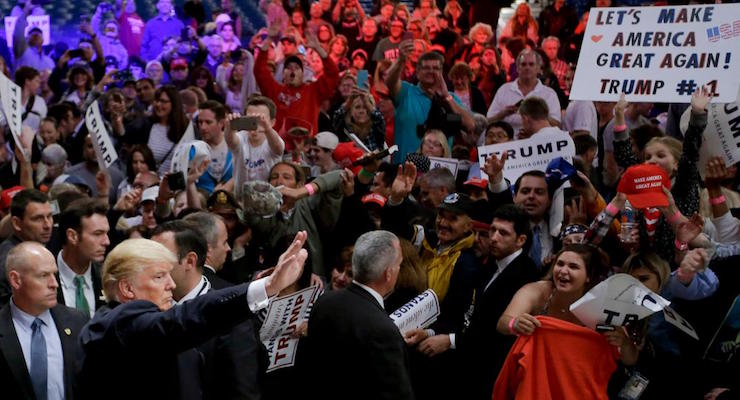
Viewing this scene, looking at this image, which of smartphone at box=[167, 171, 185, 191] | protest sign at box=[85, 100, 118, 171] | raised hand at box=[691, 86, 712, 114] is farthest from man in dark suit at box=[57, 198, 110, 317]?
raised hand at box=[691, 86, 712, 114]

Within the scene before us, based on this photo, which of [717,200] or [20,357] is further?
[717,200]

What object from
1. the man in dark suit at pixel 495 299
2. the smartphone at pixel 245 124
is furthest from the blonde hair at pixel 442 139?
the man in dark suit at pixel 495 299

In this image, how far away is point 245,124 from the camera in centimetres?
783

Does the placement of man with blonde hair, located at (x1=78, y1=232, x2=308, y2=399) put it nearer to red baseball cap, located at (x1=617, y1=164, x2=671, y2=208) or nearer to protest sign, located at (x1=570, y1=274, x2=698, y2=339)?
protest sign, located at (x1=570, y1=274, x2=698, y2=339)

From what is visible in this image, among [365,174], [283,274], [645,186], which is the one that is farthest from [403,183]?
[283,274]

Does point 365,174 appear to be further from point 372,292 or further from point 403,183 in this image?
point 372,292

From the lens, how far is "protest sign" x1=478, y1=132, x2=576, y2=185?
24.8ft

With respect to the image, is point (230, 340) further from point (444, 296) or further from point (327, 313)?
point (444, 296)

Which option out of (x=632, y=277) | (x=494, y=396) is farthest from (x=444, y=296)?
(x=632, y=277)

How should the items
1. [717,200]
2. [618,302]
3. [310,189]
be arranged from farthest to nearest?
[310,189] → [717,200] → [618,302]

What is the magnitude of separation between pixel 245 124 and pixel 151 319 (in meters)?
3.70

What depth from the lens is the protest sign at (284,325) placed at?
591 centimetres

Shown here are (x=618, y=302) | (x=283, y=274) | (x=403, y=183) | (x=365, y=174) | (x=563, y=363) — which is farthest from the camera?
(x=365, y=174)

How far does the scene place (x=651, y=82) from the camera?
7.20 meters
